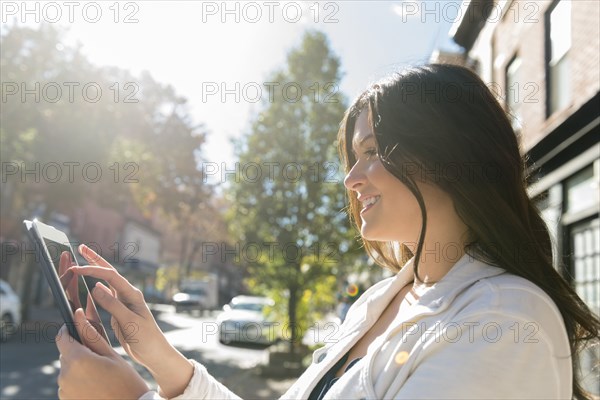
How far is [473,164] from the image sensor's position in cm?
166

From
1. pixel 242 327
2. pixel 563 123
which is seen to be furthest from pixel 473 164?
pixel 242 327

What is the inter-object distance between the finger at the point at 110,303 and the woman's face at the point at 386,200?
736 mm

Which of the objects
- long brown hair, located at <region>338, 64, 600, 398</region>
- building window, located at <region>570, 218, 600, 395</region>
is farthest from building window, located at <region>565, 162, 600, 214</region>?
long brown hair, located at <region>338, 64, 600, 398</region>

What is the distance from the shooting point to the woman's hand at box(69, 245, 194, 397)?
5.78ft

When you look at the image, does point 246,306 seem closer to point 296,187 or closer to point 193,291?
point 296,187

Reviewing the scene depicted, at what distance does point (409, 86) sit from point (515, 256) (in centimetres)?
58

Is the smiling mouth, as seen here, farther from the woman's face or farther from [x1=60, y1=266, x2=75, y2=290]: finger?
[x1=60, y1=266, x2=75, y2=290]: finger

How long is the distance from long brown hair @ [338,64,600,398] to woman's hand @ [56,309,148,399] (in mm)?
860

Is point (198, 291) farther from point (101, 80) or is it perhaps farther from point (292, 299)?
point (292, 299)

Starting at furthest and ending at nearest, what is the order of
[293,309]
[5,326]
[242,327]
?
[242,327] < [5,326] < [293,309]

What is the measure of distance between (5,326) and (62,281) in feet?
48.3

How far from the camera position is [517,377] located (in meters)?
1.26

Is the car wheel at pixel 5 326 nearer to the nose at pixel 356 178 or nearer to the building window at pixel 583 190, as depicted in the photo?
the building window at pixel 583 190

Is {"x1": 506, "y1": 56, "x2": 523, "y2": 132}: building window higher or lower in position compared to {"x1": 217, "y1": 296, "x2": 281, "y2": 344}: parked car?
higher
